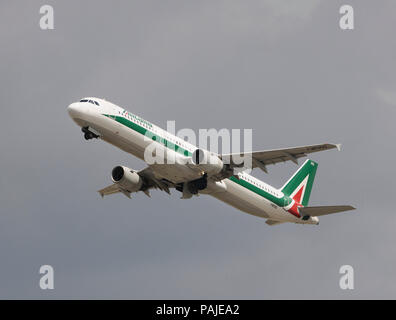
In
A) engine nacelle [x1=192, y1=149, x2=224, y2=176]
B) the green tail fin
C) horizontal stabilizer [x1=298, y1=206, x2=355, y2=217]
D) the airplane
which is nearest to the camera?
the airplane

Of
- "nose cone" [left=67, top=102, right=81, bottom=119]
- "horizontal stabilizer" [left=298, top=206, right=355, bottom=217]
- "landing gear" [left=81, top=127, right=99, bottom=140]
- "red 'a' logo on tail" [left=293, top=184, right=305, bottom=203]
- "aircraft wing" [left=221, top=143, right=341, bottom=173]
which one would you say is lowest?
"horizontal stabilizer" [left=298, top=206, right=355, bottom=217]

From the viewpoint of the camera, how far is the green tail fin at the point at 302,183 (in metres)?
72.9

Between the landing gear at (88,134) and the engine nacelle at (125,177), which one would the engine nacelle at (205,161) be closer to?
the engine nacelle at (125,177)

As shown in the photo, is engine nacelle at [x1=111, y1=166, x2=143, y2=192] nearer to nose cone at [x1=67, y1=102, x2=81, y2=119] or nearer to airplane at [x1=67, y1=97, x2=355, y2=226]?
airplane at [x1=67, y1=97, x2=355, y2=226]

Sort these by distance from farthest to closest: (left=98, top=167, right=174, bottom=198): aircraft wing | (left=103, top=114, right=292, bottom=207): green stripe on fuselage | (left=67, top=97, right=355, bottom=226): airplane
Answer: (left=98, top=167, right=174, bottom=198): aircraft wing < (left=103, top=114, right=292, bottom=207): green stripe on fuselage < (left=67, top=97, right=355, bottom=226): airplane

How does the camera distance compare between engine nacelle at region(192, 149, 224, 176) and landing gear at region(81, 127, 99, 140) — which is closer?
landing gear at region(81, 127, 99, 140)

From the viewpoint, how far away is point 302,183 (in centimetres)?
7469

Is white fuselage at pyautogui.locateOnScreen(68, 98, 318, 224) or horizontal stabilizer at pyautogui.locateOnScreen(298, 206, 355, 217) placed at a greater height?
white fuselage at pyautogui.locateOnScreen(68, 98, 318, 224)

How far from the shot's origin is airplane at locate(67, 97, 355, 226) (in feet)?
195

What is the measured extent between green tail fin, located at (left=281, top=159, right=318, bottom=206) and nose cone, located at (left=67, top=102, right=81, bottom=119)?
2112cm

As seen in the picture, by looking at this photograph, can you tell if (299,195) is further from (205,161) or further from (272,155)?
(205,161)

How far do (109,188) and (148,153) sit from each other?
1361cm

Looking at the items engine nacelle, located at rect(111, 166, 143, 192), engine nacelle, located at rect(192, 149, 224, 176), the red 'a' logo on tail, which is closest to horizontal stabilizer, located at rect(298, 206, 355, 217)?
the red 'a' logo on tail

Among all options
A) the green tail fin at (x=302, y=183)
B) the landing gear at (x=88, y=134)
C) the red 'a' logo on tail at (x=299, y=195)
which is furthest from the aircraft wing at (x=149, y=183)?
the red 'a' logo on tail at (x=299, y=195)
